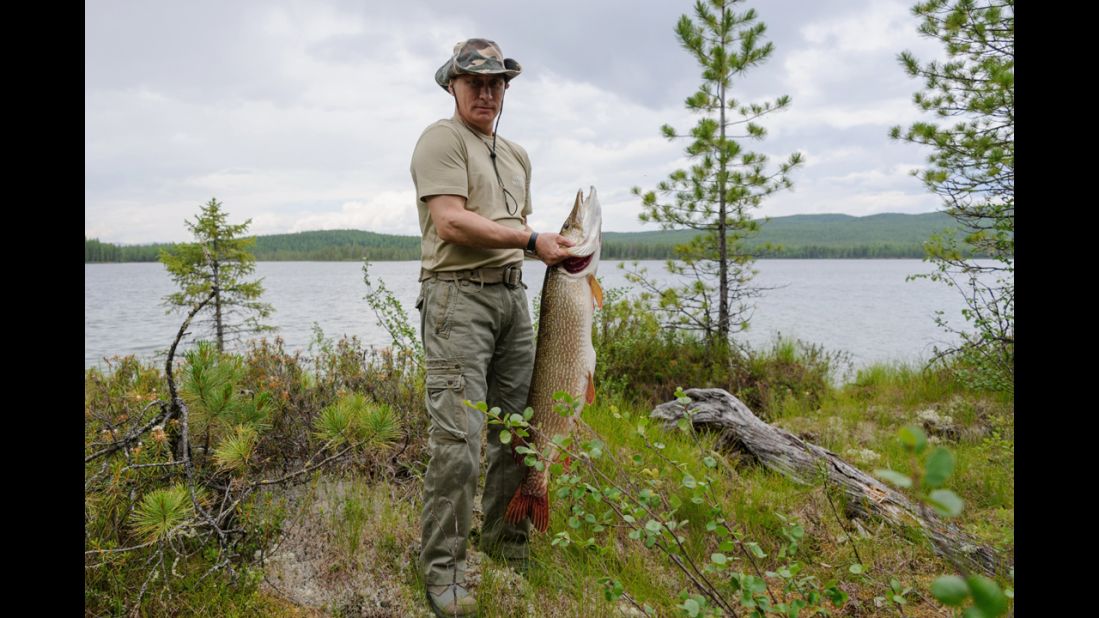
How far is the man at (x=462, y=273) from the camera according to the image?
353 centimetres

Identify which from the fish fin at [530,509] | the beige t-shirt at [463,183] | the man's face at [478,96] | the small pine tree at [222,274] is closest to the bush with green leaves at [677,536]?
the fish fin at [530,509]

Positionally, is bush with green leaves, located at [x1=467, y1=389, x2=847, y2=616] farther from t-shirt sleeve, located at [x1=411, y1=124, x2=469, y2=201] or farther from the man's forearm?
t-shirt sleeve, located at [x1=411, y1=124, x2=469, y2=201]

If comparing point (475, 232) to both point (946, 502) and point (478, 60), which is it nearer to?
point (478, 60)

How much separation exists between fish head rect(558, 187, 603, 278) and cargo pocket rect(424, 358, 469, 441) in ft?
2.83

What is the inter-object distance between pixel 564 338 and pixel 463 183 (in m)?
1.05

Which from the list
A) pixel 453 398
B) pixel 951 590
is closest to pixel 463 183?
pixel 453 398

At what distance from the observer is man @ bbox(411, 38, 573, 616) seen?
3533 mm

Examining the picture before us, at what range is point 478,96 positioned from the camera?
376cm

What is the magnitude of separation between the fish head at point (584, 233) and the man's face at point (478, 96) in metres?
0.70

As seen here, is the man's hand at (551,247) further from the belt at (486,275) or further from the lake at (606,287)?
the lake at (606,287)
